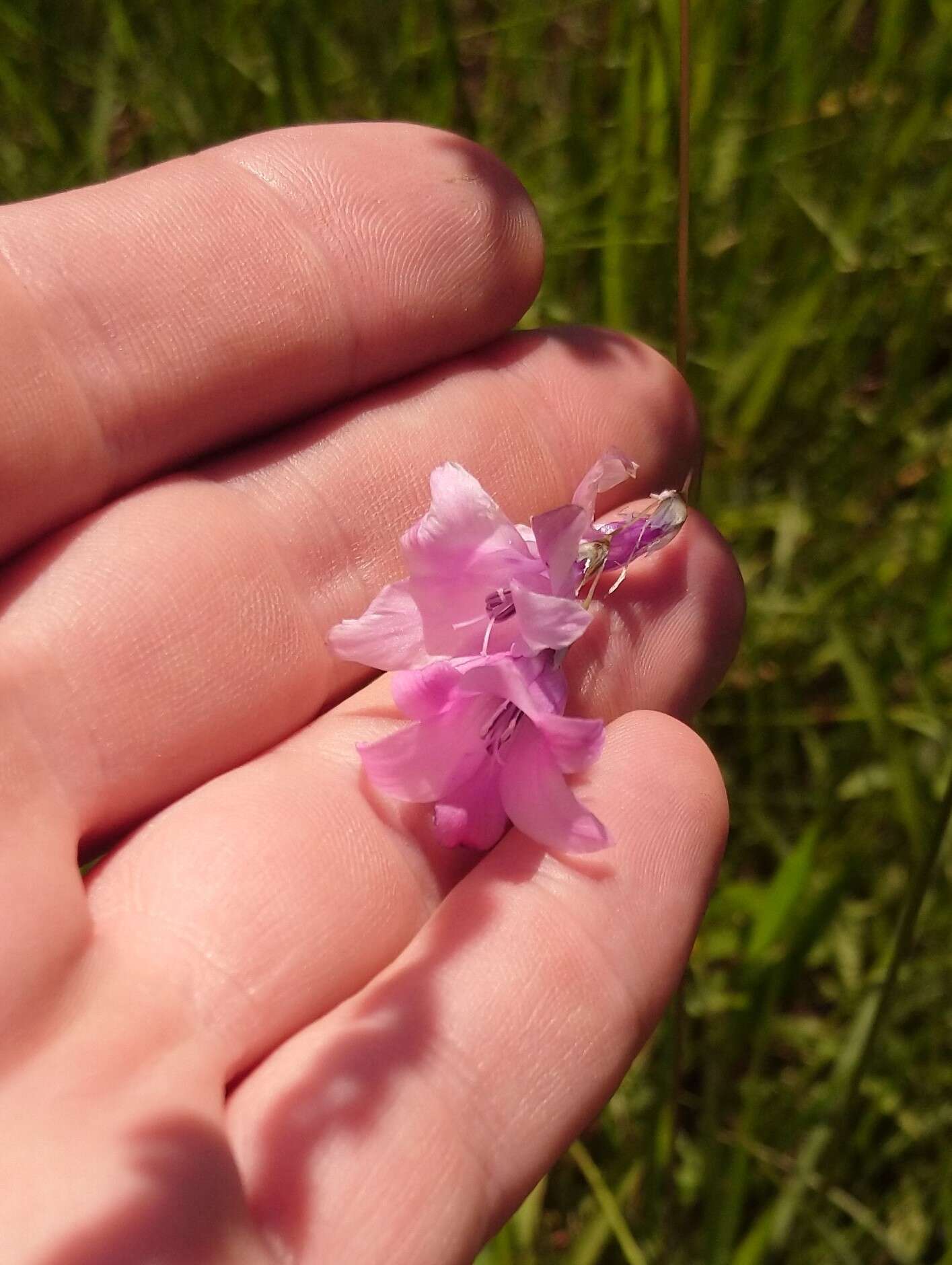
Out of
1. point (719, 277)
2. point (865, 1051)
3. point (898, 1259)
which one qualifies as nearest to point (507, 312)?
point (719, 277)

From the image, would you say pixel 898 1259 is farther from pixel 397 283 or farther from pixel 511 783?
pixel 397 283

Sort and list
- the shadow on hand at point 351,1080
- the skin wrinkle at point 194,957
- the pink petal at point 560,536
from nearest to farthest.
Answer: the shadow on hand at point 351,1080
the skin wrinkle at point 194,957
the pink petal at point 560,536

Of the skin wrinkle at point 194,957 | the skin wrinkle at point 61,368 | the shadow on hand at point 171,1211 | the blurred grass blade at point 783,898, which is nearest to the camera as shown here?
the shadow on hand at point 171,1211

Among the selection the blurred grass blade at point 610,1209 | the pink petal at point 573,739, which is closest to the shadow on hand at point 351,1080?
the pink petal at point 573,739

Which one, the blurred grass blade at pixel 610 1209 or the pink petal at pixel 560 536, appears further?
the blurred grass blade at pixel 610 1209

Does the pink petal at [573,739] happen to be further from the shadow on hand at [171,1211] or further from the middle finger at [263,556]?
the shadow on hand at [171,1211]

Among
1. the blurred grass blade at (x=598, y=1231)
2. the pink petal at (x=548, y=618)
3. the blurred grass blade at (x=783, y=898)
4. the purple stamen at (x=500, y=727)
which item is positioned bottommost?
the blurred grass blade at (x=598, y=1231)

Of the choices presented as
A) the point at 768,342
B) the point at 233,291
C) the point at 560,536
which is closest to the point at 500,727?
the point at 560,536

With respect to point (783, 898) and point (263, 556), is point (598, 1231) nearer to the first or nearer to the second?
point (783, 898)
